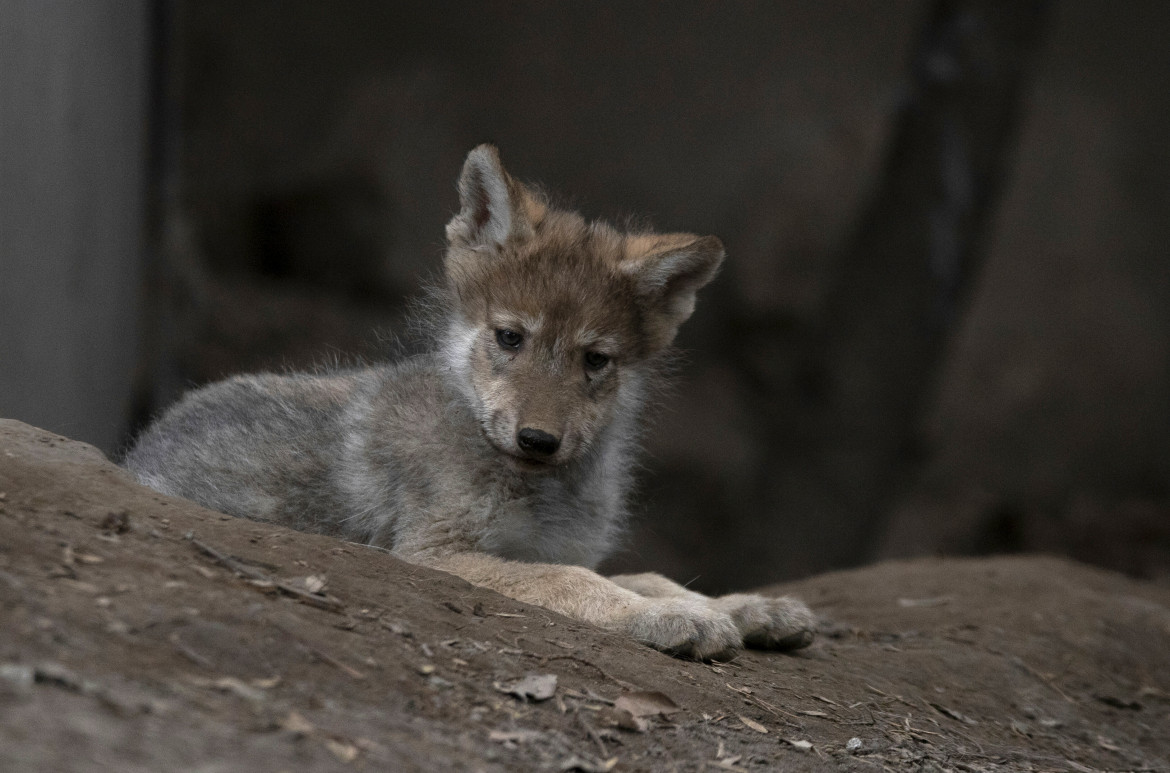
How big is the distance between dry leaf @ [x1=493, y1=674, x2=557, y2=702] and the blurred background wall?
4976 mm

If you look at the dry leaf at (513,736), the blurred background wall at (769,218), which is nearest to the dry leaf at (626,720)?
the dry leaf at (513,736)

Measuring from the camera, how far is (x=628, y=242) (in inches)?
190

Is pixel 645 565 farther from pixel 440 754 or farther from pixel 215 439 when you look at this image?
pixel 440 754

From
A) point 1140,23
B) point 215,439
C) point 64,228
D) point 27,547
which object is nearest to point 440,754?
point 27,547

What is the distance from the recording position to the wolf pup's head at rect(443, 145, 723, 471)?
4281 mm

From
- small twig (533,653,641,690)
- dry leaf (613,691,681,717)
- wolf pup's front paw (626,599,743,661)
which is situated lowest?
dry leaf (613,691,681,717)

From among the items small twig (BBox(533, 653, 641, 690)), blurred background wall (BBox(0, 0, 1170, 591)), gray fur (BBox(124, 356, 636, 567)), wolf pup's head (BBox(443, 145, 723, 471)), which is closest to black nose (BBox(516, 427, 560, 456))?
wolf pup's head (BBox(443, 145, 723, 471))

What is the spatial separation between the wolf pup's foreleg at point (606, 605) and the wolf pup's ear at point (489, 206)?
141cm

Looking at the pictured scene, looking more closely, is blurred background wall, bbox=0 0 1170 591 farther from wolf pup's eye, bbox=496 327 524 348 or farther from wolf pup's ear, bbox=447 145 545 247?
wolf pup's eye, bbox=496 327 524 348

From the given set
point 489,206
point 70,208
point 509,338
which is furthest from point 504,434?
point 70,208

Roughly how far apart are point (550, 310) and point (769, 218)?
24.0 ft

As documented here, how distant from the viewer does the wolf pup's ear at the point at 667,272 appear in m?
4.65

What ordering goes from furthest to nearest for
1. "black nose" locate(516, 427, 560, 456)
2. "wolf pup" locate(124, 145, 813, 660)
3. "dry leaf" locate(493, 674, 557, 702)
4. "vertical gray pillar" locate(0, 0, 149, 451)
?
"vertical gray pillar" locate(0, 0, 149, 451)
"wolf pup" locate(124, 145, 813, 660)
"black nose" locate(516, 427, 560, 456)
"dry leaf" locate(493, 674, 557, 702)

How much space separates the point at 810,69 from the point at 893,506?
4814 millimetres
